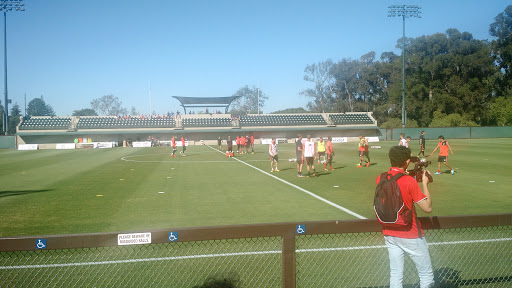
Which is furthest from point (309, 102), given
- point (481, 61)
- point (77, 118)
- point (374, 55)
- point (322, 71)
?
point (77, 118)

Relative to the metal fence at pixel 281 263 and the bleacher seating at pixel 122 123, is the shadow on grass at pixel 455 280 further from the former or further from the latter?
the bleacher seating at pixel 122 123

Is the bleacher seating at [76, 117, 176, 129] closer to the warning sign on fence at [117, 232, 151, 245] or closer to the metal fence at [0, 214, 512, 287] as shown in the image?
the metal fence at [0, 214, 512, 287]

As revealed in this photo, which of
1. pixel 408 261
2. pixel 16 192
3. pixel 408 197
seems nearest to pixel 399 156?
pixel 408 197

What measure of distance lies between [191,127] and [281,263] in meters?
61.9

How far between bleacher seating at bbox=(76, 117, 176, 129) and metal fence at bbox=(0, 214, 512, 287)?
199 feet

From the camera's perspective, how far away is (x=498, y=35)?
245ft

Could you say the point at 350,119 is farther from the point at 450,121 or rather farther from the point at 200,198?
the point at 200,198

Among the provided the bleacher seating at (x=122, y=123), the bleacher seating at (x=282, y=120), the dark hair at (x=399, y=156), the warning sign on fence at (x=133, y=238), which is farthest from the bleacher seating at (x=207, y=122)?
the warning sign on fence at (x=133, y=238)

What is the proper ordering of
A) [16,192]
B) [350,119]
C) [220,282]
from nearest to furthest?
[220,282], [16,192], [350,119]

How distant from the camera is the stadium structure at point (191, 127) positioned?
200ft

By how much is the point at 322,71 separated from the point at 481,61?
106 ft

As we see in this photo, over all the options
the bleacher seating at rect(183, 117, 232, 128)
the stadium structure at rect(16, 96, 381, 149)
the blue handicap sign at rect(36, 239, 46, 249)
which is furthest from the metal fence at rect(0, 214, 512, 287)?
the bleacher seating at rect(183, 117, 232, 128)

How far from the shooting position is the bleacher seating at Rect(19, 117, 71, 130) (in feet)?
200

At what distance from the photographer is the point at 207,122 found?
7019cm
